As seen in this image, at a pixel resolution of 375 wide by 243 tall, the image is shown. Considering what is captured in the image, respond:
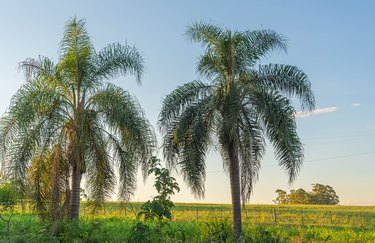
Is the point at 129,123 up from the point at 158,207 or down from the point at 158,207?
up

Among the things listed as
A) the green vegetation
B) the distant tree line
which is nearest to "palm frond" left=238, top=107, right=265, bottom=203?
the green vegetation

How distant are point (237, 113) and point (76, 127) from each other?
5705 millimetres

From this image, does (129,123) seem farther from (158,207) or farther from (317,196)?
(317,196)

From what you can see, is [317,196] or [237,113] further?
[317,196]

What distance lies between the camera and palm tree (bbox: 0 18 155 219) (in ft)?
49.6

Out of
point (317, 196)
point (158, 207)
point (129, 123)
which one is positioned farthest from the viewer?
point (317, 196)

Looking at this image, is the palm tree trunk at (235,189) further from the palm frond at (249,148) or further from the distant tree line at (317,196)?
the distant tree line at (317,196)

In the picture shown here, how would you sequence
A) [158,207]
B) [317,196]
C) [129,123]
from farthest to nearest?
[317,196] < [129,123] < [158,207]

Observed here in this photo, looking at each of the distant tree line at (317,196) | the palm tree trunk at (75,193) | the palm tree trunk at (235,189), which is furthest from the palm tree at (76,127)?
the distant tree line at (317,196)

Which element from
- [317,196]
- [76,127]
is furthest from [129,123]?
[317,196]

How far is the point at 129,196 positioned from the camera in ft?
54.6

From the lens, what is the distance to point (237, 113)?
51.3 feet

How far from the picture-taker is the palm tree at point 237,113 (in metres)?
16.1

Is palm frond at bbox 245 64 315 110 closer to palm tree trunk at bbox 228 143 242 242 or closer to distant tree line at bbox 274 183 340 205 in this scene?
palm tree trunk at bbox 228 143 242 242
